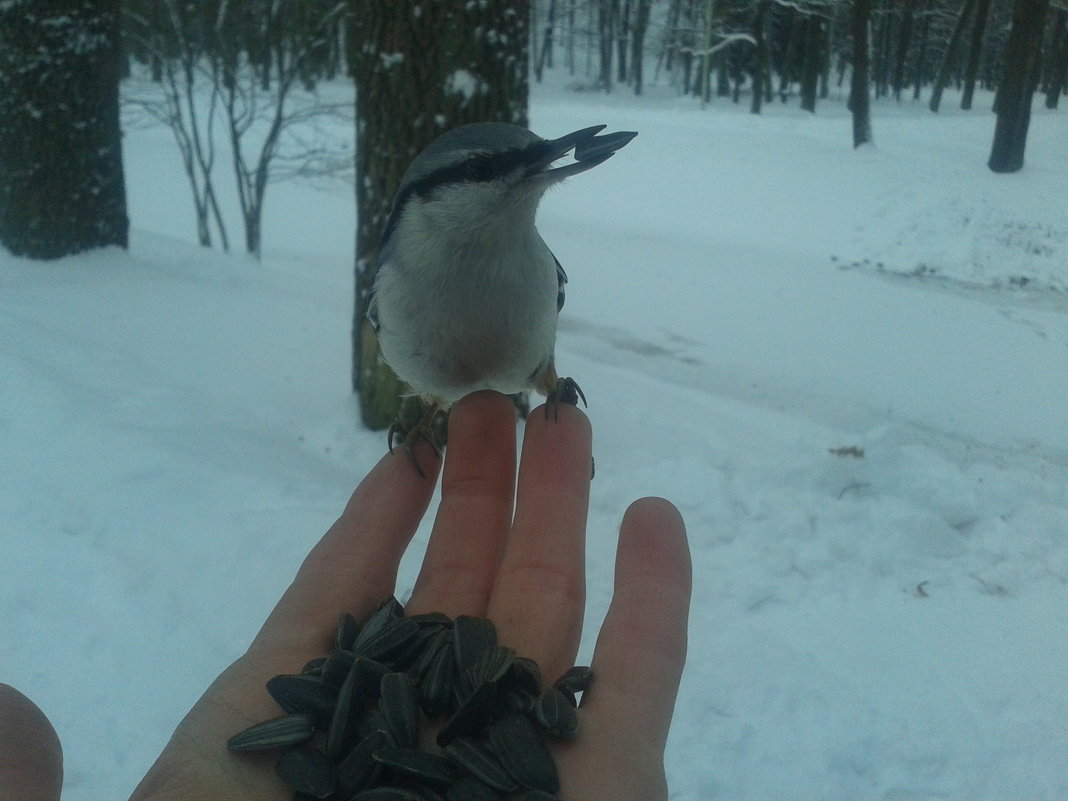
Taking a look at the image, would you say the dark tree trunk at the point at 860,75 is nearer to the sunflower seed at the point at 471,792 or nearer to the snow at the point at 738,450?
the snow at the point at 738,450

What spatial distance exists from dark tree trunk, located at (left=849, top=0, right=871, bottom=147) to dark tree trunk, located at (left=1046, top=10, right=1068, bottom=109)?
0.67 metres

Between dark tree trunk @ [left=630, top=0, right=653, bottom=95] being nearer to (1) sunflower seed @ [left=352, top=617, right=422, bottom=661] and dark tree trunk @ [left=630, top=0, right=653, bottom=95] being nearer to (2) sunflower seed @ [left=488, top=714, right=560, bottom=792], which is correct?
(1) sunflower seed @ [left=352, top=617, right=422, bottom=661]

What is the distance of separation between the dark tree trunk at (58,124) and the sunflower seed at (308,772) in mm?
4259

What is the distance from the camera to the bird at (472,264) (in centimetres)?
131

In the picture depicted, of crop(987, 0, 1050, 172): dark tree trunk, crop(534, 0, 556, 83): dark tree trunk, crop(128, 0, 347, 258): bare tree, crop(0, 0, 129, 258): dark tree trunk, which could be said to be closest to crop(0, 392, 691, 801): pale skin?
crop(987, 0, 1050, 172): dark tree trunk

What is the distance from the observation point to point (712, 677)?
2.10 meters

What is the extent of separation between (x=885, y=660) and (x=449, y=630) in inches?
54.9

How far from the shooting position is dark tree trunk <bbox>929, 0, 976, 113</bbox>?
2602 millimetres

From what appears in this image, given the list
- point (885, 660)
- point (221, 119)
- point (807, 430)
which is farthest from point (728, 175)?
point (221, 119)

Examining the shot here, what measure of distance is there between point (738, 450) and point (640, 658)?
2.02 m

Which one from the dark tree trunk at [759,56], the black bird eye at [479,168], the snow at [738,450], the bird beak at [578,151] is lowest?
the snow at [738,450]

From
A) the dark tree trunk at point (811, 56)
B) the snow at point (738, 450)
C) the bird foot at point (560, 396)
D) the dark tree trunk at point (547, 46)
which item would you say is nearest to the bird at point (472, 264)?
the bird foot at point (560, 396)

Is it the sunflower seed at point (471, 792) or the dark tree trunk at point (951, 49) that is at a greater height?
the dark tree trunk at point (951, 49)

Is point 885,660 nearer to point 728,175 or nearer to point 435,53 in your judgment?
point 435,53
